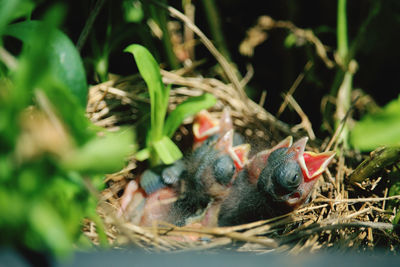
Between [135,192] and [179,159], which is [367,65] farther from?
[135,192]

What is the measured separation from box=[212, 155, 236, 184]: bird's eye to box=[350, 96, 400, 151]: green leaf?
468 mm

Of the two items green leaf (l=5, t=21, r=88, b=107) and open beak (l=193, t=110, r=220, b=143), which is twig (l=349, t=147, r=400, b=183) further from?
green leaf (l=5, t=21, r=88, b=107)

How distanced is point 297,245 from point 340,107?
21.8 inches

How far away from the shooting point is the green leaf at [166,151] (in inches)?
39.2

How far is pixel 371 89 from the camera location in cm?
150

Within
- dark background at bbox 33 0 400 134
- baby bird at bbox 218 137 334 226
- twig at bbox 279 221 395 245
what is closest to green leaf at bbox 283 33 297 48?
dark background at bbox 33 0 400 134

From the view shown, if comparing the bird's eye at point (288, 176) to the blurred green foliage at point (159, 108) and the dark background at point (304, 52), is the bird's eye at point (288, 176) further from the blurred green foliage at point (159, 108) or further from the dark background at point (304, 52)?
the dark background at point (304, 52)

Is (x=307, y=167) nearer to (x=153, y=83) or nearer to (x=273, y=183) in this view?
(x=273, y=183)

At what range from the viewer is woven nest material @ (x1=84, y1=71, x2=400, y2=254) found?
83 cm

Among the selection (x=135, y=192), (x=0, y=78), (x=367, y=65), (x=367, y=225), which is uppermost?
(x=0, y=78)

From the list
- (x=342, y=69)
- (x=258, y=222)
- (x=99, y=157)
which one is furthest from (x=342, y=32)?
(x=99, y=157)

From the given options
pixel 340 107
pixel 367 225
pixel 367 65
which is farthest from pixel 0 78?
pixel 367 65

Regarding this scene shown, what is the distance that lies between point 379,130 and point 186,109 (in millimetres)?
540

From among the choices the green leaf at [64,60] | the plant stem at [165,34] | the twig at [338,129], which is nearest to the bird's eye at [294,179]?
the twig at [338,129]
